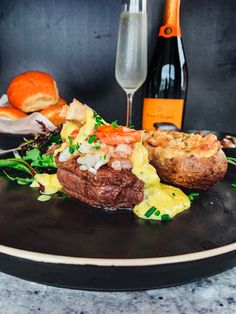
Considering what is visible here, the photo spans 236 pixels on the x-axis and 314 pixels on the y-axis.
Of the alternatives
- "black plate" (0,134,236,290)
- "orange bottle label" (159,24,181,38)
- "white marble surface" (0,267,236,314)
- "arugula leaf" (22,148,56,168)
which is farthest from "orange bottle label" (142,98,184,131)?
"white marble surface" (0,267,236,314)

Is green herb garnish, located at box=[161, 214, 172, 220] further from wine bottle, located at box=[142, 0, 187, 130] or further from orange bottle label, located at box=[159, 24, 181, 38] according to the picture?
orange bottle label, located at box=[159, 24, 181, 38]

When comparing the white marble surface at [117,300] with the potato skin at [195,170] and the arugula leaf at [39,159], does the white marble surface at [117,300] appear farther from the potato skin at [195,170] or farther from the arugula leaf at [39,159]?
the arugula leaf at [39,159]

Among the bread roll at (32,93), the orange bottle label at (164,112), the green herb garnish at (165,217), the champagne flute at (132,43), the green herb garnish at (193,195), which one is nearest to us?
the green herb garnish at (165,217)

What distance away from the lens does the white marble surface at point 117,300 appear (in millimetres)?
599

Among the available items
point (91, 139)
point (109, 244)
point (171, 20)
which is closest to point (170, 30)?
point (171, 20)

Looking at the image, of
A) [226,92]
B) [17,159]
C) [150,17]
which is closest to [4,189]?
[17,159]

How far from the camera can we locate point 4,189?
95 cm

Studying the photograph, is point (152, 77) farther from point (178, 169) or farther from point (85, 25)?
point (178, 169)

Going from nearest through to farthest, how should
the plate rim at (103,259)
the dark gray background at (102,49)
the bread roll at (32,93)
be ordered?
the plate rim at (103,259) < the bread roll at (32,93) < the dark gray background at (102,49)

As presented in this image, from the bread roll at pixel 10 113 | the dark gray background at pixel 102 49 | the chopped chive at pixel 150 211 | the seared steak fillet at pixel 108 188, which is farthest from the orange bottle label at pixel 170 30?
the chopped chive at pixel 150 211

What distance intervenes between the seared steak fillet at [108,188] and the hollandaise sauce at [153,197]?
20mm

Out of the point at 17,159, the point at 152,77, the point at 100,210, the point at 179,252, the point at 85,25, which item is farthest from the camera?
the point at 85,25

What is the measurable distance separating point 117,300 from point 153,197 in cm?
31

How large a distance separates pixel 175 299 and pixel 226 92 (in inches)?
93.3
